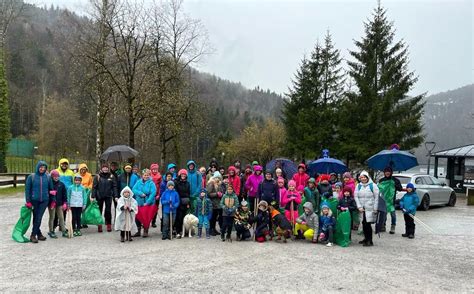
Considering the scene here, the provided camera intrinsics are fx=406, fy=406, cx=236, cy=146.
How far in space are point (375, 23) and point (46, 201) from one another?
23362mm

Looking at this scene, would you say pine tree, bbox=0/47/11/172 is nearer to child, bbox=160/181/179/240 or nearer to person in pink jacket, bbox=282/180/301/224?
child, bbox=160/181/179/240

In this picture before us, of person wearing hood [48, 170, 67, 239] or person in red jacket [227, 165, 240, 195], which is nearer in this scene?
person wearing hood [48, 170, 67, 239]

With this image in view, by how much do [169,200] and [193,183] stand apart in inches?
40.4

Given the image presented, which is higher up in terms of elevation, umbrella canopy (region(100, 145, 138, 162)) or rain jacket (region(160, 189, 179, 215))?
umbrella canopy (region(100, 145, 138, 162))

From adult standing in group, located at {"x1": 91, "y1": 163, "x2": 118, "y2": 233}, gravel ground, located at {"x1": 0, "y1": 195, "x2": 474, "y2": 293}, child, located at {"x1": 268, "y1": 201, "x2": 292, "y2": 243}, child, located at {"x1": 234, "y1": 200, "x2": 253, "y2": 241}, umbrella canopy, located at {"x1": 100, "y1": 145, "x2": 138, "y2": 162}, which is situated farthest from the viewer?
umbrella canopy, located at {"x1": 100, "y1": 145, "x2": 138, "y2": 162}

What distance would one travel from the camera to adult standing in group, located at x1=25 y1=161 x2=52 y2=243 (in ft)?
30.3

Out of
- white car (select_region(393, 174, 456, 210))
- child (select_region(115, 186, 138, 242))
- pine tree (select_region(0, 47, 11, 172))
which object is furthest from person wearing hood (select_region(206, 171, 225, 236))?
pine tree (select_region(0, 47, 11, 172))

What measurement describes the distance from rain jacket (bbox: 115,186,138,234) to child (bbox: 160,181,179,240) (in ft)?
2.19

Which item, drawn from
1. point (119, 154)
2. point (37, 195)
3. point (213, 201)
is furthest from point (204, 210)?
point (37, 195)

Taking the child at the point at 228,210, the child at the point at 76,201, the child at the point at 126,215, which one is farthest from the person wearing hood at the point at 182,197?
the child at the point at 76,201

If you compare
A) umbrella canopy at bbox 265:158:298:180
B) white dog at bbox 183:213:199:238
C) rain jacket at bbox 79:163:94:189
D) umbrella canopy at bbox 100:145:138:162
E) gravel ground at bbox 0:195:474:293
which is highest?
umbrella canopy at bbox 100:145:138:162

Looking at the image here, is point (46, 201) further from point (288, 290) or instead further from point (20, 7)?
point (20, 7)

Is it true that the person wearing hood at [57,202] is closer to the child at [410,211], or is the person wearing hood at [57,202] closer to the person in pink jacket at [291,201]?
the person in pink jacket at [291,201]

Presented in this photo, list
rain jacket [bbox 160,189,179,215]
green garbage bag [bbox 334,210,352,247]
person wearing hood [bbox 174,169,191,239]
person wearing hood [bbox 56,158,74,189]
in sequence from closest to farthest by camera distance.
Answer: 1. green garbage bag [bbox 334,210,352,247]
2. rain jacket [bbox 160,189,179,215]
3. person wearing hood [bbox 174,169,191,239]
4. person wearing hood [bbox 56,158,74,189]
